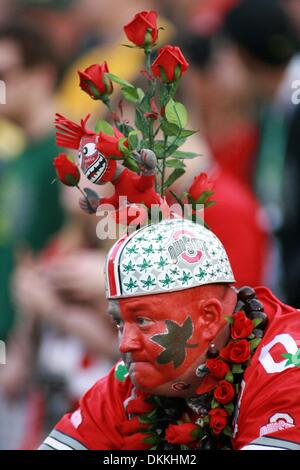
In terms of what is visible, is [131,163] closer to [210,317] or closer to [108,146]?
[108,146]

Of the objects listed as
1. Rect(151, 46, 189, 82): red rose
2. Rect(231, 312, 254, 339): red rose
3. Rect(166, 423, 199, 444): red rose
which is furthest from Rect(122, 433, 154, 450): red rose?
Rect(151, 46, 189, 82): red rose

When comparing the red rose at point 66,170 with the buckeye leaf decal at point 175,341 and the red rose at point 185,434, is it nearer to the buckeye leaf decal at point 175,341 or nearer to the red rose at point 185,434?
the buckeye leaf decal at point 175,341

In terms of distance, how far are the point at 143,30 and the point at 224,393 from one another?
1.19 m

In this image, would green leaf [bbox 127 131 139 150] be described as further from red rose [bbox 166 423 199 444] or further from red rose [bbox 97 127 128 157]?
red rose [bbox 166 423 199 444]

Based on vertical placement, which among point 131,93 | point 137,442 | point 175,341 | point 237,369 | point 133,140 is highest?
point 131,93

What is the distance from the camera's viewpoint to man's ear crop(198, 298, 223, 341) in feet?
13.3

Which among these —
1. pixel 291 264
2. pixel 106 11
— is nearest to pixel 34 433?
pixel 291 264

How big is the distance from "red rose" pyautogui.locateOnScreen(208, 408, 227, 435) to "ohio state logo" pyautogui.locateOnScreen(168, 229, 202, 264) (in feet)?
1.62

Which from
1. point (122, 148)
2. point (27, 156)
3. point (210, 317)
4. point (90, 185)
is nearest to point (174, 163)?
point (122, 148)

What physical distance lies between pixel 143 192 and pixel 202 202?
242 millimetres

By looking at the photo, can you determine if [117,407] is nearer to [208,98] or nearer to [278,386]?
[278,386]

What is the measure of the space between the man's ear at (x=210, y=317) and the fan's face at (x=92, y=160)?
1.73 feet

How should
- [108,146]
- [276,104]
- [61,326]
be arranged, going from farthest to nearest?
[276,104] → [61,326] → [108,146]

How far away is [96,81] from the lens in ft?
13.3
